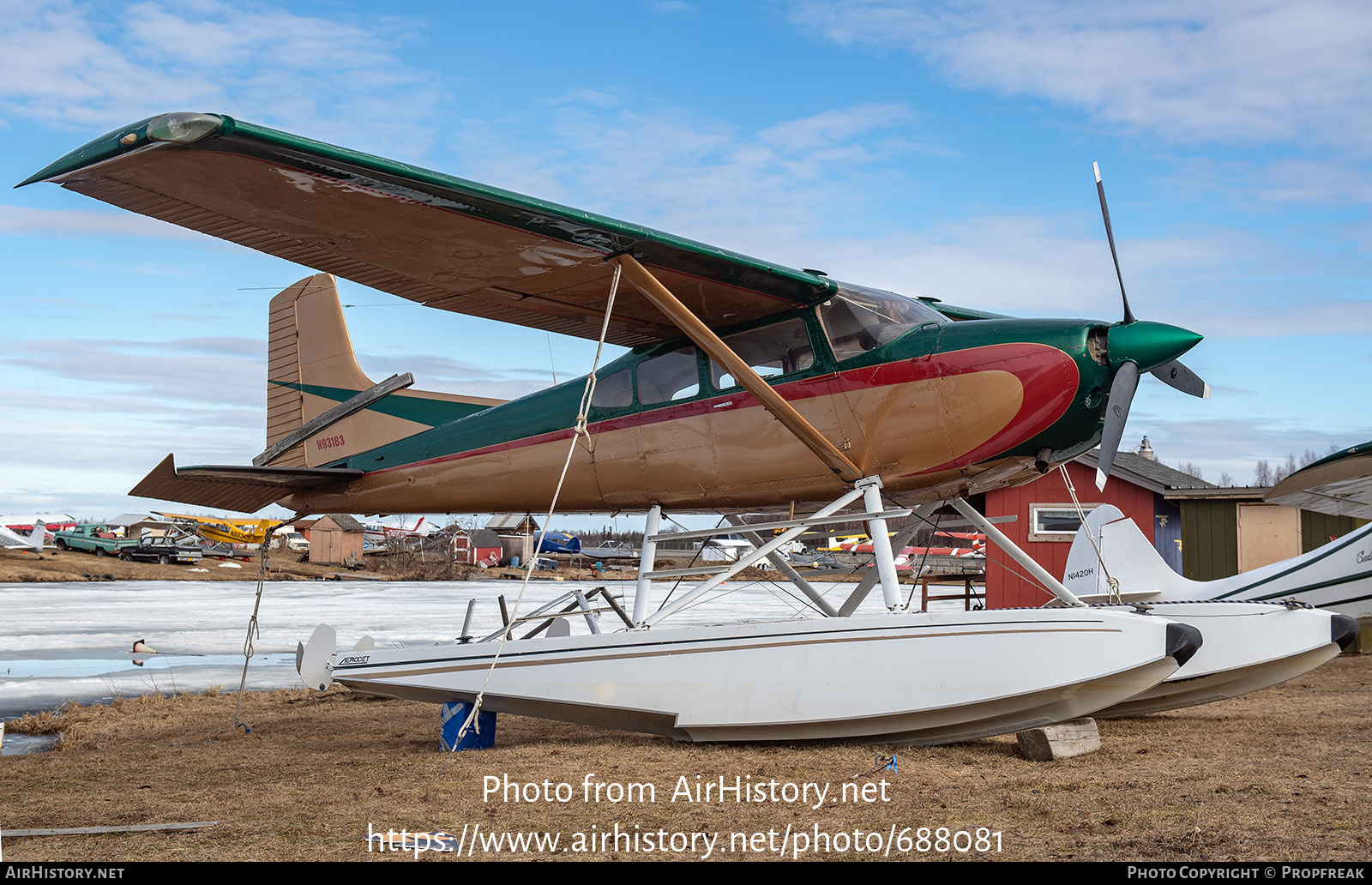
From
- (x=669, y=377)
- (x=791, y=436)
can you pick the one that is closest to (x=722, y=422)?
(x=791, y=436)

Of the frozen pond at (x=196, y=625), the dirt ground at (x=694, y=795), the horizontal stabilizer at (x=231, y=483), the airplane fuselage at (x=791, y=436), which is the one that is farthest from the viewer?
the frozen pond at (x=196, y=625)

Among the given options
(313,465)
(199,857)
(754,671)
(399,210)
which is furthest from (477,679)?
(313,465)

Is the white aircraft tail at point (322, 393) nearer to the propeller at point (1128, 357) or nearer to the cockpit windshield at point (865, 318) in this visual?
the cockpit windshield at point (865, 318)

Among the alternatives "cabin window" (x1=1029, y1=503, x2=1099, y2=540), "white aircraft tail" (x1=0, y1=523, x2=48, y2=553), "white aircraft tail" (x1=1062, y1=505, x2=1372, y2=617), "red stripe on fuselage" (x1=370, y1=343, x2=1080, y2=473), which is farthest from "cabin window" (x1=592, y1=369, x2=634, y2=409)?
"white aircraft tail" (x1=0, y1=523, x2=48, y2=553)

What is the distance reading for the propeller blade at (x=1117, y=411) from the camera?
5.82 metres

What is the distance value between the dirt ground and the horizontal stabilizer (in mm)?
2022

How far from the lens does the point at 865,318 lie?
6641mm

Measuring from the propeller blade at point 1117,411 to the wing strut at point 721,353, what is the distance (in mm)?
1679

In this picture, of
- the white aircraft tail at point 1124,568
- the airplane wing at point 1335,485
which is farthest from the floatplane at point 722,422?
the airplane wing at point 1335,485

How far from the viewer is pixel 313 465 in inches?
380

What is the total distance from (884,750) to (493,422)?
420 cm

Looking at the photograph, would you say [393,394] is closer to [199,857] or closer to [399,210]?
[399,210]

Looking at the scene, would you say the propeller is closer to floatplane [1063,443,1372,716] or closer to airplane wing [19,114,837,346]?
floatplane [1063,443,1372,716]

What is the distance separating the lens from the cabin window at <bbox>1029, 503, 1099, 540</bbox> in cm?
1686
